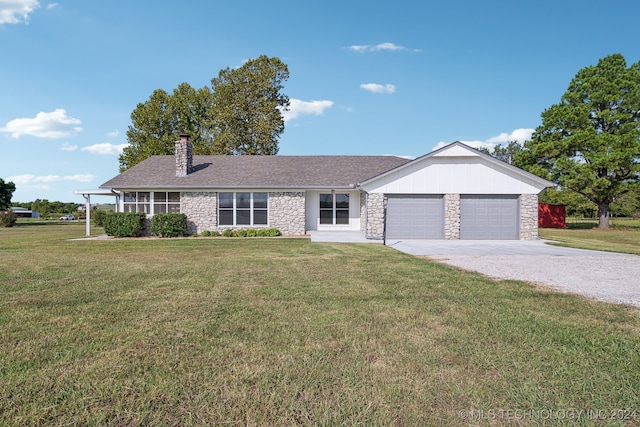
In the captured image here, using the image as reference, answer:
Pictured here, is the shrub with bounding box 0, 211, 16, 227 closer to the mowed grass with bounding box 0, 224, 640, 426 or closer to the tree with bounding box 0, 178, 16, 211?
the tree with bounding box 0, 178, 16, 211

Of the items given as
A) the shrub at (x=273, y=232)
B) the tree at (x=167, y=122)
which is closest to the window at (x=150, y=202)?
the shrub at (x=273, y=232)

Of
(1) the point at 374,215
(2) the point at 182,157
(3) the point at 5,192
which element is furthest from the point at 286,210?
(3) the point at 5,192

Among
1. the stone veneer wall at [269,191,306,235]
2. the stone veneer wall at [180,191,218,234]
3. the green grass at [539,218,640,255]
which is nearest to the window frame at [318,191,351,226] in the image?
the stone veneer wall at [269,191,306,235]

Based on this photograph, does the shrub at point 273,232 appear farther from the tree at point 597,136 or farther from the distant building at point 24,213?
the distant building at point 24,213

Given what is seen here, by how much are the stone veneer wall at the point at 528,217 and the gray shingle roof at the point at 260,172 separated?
24.8 ft

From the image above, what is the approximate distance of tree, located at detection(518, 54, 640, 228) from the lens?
23.8 m

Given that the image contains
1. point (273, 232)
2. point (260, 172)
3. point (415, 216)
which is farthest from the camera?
point (260, 172)

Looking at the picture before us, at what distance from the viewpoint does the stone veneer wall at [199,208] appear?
738 inches

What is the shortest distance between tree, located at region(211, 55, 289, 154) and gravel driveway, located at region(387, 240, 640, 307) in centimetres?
2295

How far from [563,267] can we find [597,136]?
21555 mm

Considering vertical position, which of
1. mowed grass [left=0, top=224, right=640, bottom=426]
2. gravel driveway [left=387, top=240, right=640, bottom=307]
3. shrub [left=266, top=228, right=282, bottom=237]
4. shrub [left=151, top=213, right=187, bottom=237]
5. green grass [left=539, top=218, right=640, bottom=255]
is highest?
shrub [left=151, top=213, right=187, bottom=237]

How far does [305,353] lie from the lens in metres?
3.45

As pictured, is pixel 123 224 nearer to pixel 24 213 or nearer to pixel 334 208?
pixel 334 208

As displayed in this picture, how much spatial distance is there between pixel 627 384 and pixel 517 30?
19750 mm
